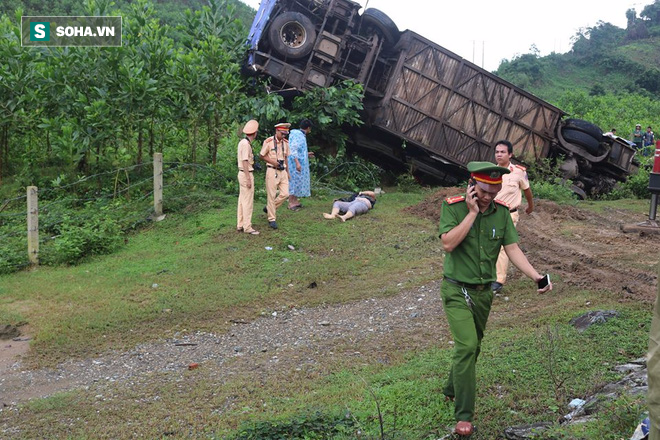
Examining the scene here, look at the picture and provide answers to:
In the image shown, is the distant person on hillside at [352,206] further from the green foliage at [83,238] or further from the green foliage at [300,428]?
the green foliage at [300,428]

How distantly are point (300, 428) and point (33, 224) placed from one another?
653 cm

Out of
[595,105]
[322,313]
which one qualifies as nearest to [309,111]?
[322,313]

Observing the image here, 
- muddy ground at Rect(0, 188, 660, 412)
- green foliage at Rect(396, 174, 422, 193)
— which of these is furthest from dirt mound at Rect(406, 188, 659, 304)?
green foliage at Rect(396, 174, 422, 193)

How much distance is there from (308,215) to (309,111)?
12.0 ft

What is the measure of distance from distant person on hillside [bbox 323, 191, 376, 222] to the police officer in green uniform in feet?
23.6

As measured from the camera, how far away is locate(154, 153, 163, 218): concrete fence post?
11.3 m

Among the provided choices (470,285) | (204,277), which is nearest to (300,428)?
(470,285)

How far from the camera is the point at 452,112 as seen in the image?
15102 millimetres

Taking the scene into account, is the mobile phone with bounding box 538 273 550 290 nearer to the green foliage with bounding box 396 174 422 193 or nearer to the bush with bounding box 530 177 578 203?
the bush with bounding box 530 177 578 203

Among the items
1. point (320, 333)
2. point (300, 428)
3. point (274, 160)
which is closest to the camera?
point (300, 428)

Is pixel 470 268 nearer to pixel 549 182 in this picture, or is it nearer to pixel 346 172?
pixel 346 172

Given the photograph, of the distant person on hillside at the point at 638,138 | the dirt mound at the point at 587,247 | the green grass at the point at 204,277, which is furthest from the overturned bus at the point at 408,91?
the distant person on hillside at the point at 638,138

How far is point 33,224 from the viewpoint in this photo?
9.09 meters

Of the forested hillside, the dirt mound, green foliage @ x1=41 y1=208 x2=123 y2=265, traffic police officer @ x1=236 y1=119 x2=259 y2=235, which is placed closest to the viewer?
the dirt mound
